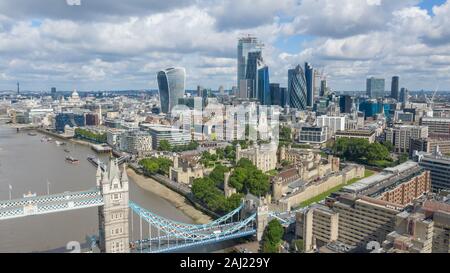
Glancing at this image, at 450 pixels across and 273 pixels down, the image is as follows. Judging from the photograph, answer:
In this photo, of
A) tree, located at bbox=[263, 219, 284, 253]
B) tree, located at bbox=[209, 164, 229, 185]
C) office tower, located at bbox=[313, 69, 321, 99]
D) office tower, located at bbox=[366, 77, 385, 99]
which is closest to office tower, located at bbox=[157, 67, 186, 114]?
office tower, located at bbox=[313, 69, 321, 99]

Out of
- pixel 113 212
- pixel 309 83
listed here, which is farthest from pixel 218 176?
pixel 309 83

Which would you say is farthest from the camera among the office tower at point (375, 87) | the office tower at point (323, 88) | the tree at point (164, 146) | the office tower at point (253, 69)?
the office tower at point (375, 87)

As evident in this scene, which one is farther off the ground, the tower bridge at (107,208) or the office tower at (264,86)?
the office tower at (264,86)

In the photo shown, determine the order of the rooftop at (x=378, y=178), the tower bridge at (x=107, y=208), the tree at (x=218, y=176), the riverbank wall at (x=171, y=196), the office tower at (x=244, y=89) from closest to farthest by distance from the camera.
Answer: the tower bridge at (x=107, y=208), the rooftop at (x=378, y=178), the riverbank wall at (x=171, y=196), the tree at (x=218, y=176), the office tower at (x=244, y=89)

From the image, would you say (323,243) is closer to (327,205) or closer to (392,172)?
(327,205)

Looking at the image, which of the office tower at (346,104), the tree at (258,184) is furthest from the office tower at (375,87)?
the tree at (258,184)

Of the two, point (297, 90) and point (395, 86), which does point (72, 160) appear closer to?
point (297, 90)

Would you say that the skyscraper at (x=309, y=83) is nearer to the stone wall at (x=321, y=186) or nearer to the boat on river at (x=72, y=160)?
the stone wall at (x=321, y=186)
